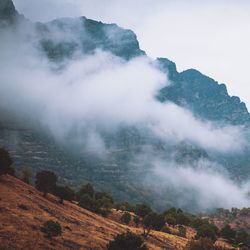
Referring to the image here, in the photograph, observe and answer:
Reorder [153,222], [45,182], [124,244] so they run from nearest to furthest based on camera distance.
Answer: [124,244] → [45,182] → [153,222]

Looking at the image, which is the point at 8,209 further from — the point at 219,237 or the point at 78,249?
the point at 219,237

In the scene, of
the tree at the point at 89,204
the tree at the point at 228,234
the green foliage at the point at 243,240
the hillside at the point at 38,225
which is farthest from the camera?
the tree at the point at 228,234

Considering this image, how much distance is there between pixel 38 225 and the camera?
2400 inches

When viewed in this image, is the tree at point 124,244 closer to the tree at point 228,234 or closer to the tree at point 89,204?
the tree at point 89,204

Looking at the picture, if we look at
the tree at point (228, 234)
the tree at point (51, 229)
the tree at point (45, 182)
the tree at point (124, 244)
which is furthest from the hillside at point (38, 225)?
the tree at point (228, 234)

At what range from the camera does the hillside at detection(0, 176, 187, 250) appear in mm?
52906

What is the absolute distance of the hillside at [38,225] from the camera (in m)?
52.9

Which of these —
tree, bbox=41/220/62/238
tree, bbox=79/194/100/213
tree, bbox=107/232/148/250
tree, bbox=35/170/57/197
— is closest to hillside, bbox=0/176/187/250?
tree, bbox=41/220/62/238

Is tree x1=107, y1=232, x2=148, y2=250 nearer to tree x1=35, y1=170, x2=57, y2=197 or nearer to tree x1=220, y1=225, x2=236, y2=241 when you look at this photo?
tree x1=35, y1=170, x2=57, y2=197

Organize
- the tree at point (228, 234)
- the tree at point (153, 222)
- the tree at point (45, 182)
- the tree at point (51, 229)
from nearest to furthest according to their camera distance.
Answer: the tree at point (51, 229), the tree at point (45, 182), the tree at point (153, 222), the tree at point (228, 234)

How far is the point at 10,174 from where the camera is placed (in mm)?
93250

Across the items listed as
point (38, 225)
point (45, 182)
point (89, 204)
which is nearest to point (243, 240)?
point (89, 204)

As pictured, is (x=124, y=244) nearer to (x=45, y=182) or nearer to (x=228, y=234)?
(x=45, y=182)

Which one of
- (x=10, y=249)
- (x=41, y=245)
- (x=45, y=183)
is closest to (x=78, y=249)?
(x=41, y=245)
